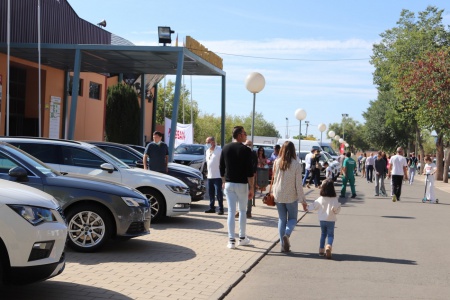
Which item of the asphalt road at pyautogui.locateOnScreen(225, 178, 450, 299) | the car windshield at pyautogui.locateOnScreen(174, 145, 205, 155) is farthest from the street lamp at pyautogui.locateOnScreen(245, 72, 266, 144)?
the car windshield at pyautogui.locateOnScreen(174, 145, 205, 155)

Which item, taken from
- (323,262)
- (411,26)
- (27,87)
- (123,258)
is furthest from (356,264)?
(411,26)

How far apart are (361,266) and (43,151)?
5.76m

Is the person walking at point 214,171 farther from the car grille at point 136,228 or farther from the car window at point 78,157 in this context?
the car grille at point 136,228

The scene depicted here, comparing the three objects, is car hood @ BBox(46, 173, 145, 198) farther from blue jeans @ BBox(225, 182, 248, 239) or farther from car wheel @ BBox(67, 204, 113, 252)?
blue jeans @ BBox(225, 182, 248, 239)

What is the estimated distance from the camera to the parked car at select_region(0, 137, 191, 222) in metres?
11.2

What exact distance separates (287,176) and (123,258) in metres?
2.79

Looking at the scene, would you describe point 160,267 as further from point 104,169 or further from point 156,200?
point 156,200

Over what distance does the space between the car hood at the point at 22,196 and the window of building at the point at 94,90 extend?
29650 millimetres

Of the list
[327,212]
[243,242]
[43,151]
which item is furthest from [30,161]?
[327,212]

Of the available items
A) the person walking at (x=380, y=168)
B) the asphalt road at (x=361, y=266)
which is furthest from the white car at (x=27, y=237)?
the person walking at (x=380, y=168)

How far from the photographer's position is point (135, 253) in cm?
923

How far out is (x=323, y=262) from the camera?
30.2 ft

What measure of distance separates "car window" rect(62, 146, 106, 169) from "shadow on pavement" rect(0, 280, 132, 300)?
4692 millimetres

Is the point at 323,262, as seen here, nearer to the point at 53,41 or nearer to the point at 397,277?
the point at 397,277
